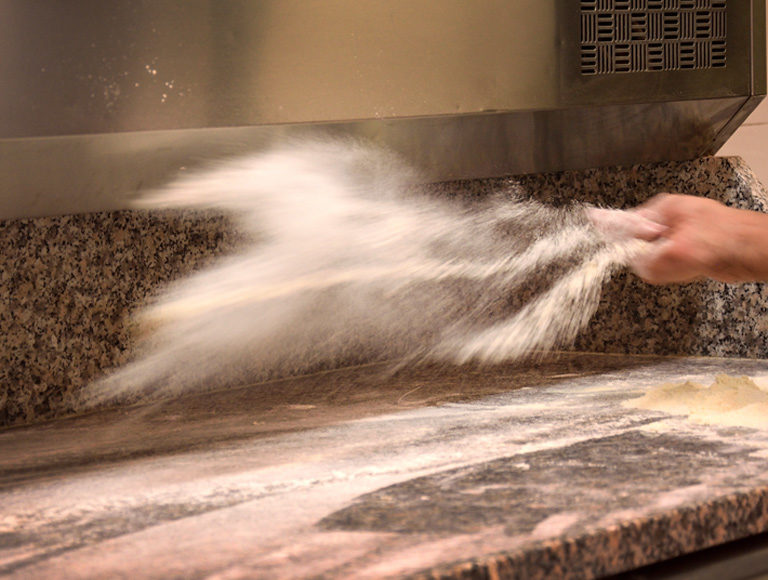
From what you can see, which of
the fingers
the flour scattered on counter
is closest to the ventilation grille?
the fingers

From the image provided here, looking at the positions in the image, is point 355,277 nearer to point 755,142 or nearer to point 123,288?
point 123,288

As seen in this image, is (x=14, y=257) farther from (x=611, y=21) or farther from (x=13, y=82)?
(x=611, y=21)

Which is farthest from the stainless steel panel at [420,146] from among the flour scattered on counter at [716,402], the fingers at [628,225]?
the flour scattered on counter at [716,402]

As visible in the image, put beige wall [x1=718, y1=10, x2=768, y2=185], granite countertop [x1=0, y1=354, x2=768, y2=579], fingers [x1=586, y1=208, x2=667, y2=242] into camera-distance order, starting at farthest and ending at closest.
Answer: beige wall [x1=718, y1=10, x2=768, y2=185] → fingers [x1=586, y1=208, x2=667, y2=242] → granite countertop [x1=0, y1=354, x2=768, y2=579]

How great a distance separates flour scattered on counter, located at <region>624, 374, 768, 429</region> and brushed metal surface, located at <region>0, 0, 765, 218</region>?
0.37 meters

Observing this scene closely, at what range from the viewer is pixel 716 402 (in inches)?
42.5

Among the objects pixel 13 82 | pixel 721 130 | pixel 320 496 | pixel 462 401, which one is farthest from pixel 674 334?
pixel 13 82

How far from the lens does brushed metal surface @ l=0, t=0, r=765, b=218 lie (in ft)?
3.11

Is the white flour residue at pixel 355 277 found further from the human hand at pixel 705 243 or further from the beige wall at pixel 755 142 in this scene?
the beige wall at pixel 755 142

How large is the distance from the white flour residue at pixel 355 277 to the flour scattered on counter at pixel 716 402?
7.4 inches

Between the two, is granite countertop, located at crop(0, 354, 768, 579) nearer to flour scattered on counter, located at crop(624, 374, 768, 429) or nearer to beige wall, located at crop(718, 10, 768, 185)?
flour scattered on counter, located at crop(624, 374, 768, 429)

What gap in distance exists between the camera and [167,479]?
2.92ft

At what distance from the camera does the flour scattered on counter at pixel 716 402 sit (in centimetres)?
103

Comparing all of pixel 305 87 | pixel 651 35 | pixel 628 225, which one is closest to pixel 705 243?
pixel 628 225
